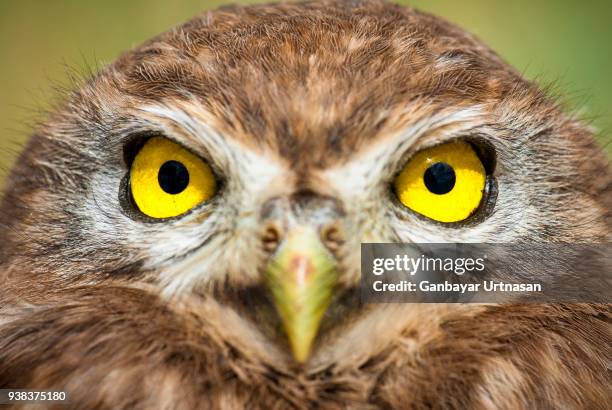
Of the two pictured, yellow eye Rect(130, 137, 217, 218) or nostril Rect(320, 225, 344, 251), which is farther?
yellow eye Rect(130, 137, 217, 218)

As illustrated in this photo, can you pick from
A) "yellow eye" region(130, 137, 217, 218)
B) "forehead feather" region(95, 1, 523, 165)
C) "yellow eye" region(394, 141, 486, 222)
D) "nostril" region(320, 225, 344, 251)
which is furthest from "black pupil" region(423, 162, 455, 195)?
"yellow eye" region(130, 137, 217, 218)

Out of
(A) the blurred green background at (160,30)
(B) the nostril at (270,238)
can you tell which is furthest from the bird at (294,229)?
(A) the blurred green background at (160,30)

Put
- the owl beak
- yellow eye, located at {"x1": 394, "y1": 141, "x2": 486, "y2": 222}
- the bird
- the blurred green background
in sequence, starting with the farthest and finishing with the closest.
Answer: the blurred green background
yellow eye, located at {"x1": 394, "y1": 141, "x2": 486, "y2": 222}
the bird
the owl beak

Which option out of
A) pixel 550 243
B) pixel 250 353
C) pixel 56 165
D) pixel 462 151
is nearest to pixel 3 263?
pixel 56 165

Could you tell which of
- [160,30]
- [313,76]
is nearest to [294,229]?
[313,76]

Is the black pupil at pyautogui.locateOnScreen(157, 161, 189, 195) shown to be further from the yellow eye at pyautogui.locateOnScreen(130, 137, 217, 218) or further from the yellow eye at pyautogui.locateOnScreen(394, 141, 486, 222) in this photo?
the yellow eye at pyautogui.locateOnScreen(394, 141, 486, 222)

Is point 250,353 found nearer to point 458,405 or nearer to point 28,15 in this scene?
point 458,405

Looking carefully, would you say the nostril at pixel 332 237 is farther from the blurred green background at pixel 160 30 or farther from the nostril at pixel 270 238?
the blurred green background at pixel 160 30
